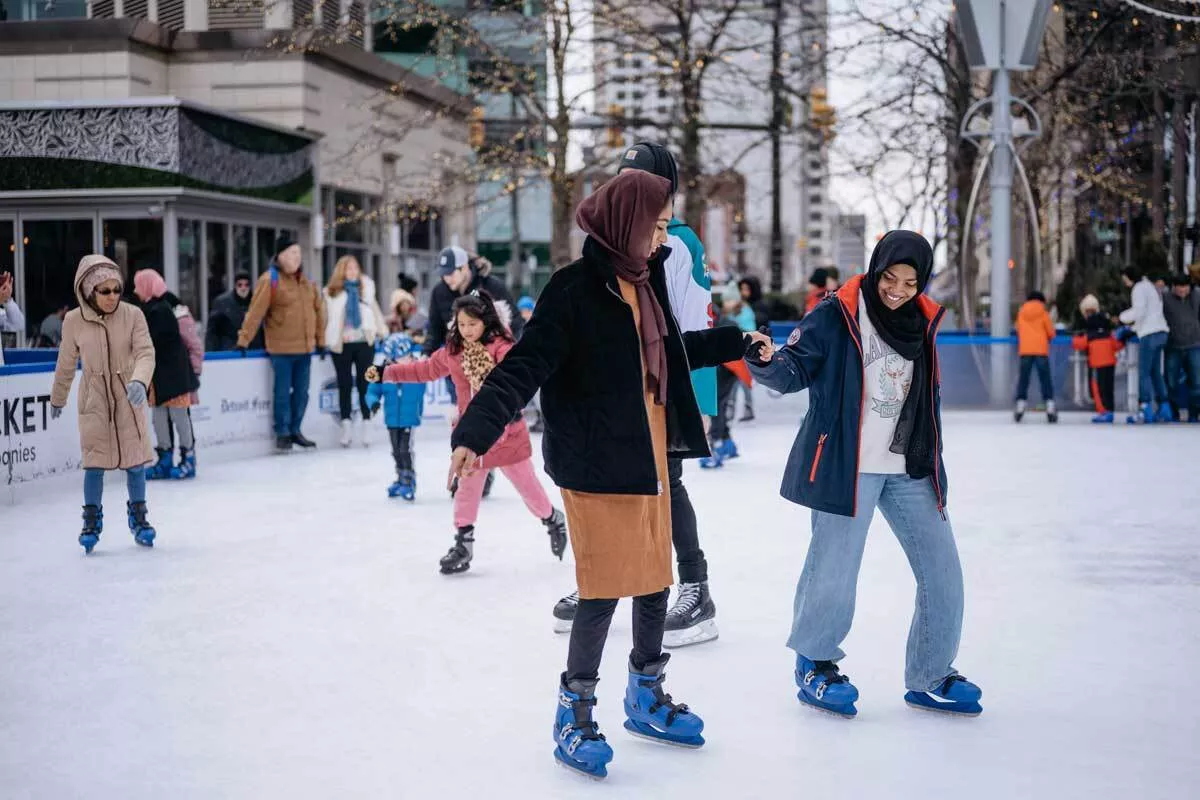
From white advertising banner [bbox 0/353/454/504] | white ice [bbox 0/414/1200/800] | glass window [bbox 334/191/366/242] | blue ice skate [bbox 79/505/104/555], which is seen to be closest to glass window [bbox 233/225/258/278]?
glass window [bbox 334/191/366/242]

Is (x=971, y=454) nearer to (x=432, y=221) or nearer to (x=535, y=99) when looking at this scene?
(x=535, y=99)

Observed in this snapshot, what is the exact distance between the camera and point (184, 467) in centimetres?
1191

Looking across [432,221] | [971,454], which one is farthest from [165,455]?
[432,221]

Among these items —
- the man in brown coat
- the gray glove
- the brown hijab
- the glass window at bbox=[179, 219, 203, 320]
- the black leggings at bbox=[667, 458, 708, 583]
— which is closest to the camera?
the brown hijab

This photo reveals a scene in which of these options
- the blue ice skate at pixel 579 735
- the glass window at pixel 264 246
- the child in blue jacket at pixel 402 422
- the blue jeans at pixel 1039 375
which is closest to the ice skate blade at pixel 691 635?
the blue ice skate at pixel 579 735

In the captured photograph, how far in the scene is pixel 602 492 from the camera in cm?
401

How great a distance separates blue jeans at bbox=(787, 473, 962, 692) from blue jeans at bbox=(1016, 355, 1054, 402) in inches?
488

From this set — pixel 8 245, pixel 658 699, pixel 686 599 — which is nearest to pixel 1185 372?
pixel 686 599

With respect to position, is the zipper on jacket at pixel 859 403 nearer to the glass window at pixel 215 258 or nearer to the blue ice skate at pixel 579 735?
the blue ice skate at pixel 579 735

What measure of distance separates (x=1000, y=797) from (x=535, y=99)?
1971 cm

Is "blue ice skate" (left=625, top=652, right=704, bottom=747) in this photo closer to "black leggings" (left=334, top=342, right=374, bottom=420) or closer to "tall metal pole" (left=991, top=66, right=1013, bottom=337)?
"black leggings" (left=334, top=342, right=374, bottom=420)

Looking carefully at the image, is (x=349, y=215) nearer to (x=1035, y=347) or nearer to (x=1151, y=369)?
(x=1035, y=347)

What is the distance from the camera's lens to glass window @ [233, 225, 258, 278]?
21156 mm

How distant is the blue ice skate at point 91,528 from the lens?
8.00 m
